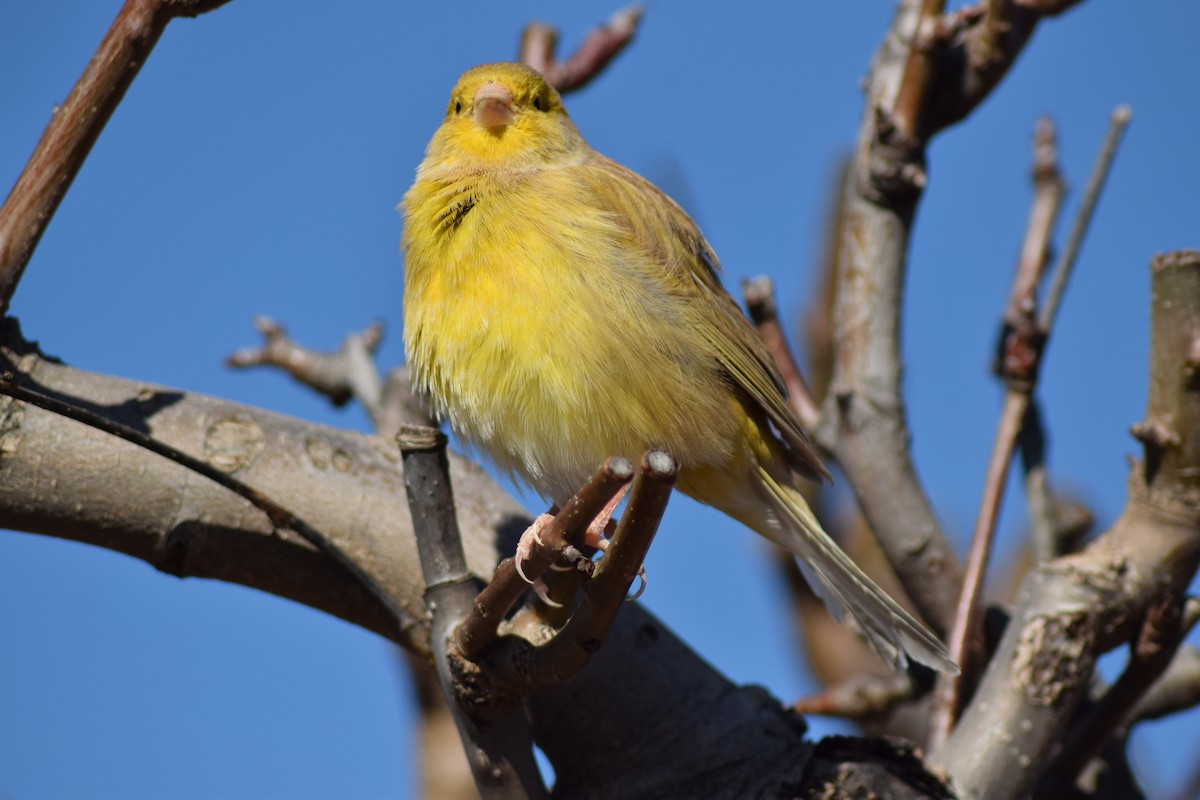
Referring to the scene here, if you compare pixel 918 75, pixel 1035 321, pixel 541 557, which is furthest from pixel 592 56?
pixel 541 557

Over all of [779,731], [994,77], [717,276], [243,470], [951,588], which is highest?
[994,77]

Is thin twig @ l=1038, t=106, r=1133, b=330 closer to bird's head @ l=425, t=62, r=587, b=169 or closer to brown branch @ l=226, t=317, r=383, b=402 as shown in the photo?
bird's head @ l=425, t=62, r=587, b=169

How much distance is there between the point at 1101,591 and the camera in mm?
3592

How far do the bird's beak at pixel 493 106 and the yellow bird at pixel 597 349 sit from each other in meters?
0.09

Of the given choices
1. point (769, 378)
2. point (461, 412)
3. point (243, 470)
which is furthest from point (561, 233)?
point (243, 470)

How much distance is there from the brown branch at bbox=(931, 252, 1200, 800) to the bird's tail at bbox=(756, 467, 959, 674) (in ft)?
0.86

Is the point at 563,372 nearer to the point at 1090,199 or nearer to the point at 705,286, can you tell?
the point at 705,286

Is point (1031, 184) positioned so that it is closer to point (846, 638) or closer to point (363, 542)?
point (846, 638)

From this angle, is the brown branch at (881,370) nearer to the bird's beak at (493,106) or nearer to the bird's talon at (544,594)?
the bird's beak at (493,106)

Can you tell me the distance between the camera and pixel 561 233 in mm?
3789

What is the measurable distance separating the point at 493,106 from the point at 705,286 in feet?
3.39

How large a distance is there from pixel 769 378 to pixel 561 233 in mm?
854

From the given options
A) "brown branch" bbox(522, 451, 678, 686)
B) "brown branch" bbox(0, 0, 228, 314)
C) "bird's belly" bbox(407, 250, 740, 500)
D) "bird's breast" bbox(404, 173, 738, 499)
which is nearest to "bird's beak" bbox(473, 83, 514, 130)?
"bird's breast" bbox(404, 173, 738, 499)

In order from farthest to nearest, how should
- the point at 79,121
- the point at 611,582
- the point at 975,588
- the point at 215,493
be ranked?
the point at 975,588, the point at 215,493, the point at 79,121, the point at 611,582
